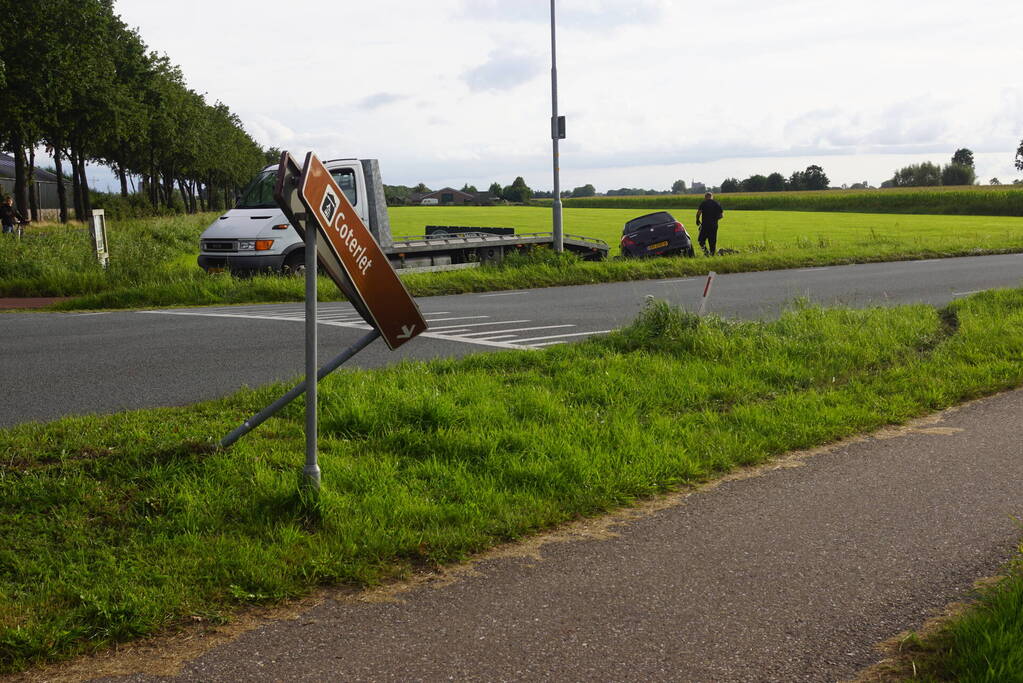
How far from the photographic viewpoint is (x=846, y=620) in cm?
350

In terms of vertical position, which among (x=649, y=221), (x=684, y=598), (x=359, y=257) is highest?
(x=359, y=257)

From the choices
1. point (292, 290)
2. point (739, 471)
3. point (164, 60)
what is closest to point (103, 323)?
point (292, 290)

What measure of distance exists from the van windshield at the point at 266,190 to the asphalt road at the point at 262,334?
3397 mm

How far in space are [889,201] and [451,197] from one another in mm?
66381

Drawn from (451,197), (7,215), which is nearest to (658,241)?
(7,215)

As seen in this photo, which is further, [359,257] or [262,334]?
[262,334]

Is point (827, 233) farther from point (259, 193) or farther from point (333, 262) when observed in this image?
point (333, 262)

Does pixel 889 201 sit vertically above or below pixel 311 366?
above

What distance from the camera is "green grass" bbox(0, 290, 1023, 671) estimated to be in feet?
12.4

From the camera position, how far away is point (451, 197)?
131625mm

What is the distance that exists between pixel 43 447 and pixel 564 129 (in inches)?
643

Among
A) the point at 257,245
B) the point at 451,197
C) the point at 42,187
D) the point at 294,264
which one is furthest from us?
the point at 451,197

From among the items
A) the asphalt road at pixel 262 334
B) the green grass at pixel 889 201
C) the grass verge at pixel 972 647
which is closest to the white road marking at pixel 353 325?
the asphalt road at pixel 262 334

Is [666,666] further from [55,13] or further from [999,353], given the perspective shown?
[55,13]
